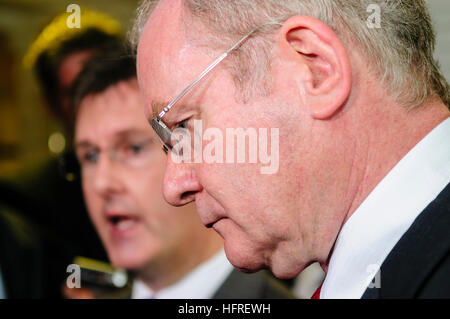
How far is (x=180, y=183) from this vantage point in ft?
4.05

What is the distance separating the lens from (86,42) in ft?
9.73

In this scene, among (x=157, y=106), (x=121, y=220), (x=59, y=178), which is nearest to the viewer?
(x=157, y=106)

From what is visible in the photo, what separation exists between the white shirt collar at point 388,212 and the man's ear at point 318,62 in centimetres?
19

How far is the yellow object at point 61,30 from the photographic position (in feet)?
9.93

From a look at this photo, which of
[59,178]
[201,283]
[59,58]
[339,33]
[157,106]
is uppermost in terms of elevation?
[59,58]

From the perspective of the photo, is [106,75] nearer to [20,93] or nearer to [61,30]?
[61,30]

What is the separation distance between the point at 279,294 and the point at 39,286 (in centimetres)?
143

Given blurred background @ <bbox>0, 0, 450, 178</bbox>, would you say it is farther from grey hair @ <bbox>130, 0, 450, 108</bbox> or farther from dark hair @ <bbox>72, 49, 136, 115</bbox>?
grey hair @ <bbox>130, 0, 450, 108</bbox>

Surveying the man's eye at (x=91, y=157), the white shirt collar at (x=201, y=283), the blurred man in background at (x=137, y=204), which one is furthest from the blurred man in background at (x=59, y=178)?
the white shirt collar at (x=201, y=283)

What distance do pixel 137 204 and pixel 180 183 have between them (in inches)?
34.7

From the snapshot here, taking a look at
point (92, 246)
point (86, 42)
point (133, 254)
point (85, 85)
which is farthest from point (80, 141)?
point (86, 42)

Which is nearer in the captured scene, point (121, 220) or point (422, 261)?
point (422, 261)

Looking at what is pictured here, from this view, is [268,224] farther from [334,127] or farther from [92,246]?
[92,246]

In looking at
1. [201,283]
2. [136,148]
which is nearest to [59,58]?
[136,148]
